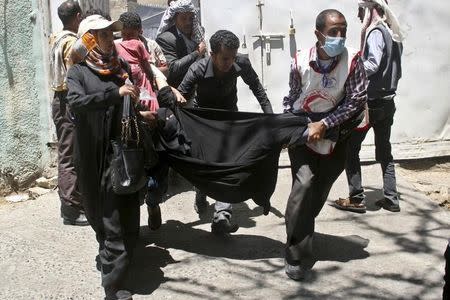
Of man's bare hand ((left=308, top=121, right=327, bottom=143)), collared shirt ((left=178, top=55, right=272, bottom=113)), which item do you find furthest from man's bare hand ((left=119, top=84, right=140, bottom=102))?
man's bare hand ((left=308, top=121, right=327, bottom=143))

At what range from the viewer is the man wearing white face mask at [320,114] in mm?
3963

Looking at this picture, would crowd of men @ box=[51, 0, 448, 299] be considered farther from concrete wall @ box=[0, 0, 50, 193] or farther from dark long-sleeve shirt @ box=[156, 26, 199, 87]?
concrete wall @ box=[0, 0, 50, 193]

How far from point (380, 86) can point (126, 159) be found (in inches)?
109

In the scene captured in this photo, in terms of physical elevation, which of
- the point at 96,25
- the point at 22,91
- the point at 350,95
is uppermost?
the point at 96,25

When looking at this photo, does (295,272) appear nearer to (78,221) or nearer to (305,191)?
(305,191)

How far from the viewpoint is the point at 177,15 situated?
17.5ft

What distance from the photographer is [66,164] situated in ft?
17.2

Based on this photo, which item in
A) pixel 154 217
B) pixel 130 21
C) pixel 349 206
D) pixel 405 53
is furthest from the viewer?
pixel 405 53

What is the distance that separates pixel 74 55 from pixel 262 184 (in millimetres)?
1614

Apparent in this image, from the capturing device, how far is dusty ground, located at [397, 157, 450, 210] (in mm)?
6309

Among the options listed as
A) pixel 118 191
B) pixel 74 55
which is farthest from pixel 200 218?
pixel 74 55

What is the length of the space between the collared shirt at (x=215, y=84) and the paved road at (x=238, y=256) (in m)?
1.14

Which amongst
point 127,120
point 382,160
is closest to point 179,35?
point 127,120

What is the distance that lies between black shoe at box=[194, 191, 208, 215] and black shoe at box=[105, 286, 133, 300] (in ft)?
5.67
